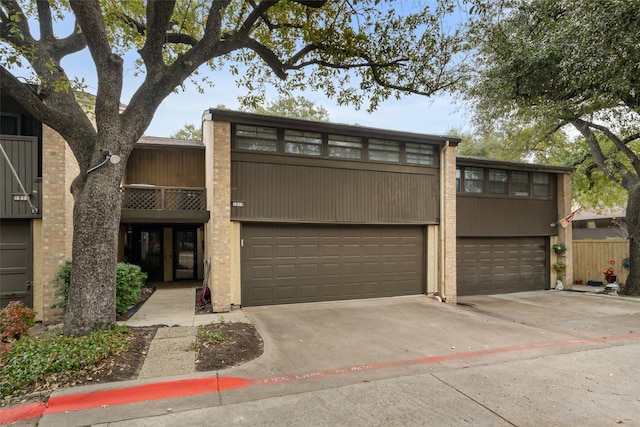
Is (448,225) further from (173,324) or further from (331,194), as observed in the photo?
(173,324)

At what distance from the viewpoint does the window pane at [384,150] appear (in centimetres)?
977

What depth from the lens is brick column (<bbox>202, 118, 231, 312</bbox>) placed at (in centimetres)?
796

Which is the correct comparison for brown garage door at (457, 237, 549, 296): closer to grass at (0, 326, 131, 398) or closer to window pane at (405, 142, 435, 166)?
window pane at (405, 142, 435, 166)

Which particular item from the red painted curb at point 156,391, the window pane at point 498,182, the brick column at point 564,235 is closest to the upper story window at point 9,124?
the red painted curb at point 156,391

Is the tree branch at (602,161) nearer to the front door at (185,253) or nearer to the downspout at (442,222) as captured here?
the downspout at (442,222)

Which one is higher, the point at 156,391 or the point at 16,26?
the point at 16,26

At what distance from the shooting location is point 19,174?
750 cm

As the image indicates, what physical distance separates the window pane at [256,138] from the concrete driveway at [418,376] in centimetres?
411

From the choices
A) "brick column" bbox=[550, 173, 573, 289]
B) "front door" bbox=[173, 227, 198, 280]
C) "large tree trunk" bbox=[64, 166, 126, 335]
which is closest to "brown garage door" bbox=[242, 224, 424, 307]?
"large tree trunk" bbox=[64, 166, 126, 335]

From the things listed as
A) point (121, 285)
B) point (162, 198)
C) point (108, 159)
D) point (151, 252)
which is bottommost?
point (121, 285)

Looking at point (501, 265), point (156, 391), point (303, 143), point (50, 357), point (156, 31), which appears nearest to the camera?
point (156, 391)

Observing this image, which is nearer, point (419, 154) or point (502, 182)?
point (419, 154)

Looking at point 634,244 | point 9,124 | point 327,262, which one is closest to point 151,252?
point 9,124

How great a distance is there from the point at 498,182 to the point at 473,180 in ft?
3.62
